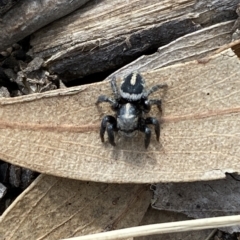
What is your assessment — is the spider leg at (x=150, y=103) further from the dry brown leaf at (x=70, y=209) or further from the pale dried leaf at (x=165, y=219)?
the pale dried leaf at (x=165, y=219)

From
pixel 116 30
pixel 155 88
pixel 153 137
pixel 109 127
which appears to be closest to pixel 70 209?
pixel 109 127

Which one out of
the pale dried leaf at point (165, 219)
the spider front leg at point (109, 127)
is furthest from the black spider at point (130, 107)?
the pale dried leaf at point (165, 219)

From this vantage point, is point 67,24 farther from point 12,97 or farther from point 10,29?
point 12,97

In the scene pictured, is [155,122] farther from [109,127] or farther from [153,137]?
[109,127]

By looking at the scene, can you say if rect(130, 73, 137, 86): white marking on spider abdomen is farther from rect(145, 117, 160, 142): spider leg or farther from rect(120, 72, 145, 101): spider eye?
rect(145, 117, 160, 142): spider leg

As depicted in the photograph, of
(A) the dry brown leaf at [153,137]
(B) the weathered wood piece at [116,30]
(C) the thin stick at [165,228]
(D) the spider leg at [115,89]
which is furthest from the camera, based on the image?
(B) the weathered wood piece at [116,30]

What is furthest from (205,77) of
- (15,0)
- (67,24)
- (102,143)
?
(15,0)

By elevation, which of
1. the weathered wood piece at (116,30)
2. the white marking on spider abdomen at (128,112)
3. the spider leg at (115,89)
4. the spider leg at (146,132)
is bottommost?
the spider leg at (146,132)

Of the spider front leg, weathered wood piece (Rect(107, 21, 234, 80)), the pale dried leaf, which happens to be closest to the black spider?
the spider front leg
